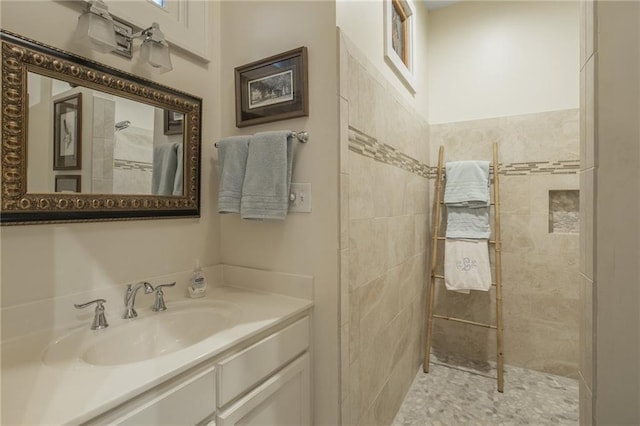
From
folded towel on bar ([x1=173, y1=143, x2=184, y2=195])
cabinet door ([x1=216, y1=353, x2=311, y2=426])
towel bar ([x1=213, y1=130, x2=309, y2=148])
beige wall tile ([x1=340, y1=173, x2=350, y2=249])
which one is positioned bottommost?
cabinet door ([x1=216, y1=353, x2=311, y2=426])

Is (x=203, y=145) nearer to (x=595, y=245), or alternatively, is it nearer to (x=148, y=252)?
(x=148, y=252)

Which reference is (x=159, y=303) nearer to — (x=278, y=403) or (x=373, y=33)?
(x=278, y=403)

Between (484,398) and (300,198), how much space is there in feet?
5.97

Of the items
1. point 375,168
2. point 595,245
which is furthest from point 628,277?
point 375,168

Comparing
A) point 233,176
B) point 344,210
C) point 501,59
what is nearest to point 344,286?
point 344,210

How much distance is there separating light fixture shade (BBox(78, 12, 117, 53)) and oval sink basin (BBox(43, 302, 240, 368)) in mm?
912

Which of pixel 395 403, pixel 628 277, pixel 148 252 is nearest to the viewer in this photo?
pixel 628 277

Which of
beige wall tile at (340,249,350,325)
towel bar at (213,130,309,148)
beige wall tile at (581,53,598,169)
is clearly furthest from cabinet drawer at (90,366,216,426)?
beige wall tile at (581,53,598,169)

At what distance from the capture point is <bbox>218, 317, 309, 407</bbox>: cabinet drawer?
87cm

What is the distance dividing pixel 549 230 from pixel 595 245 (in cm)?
179

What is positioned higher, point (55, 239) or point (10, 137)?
point (10, 137)

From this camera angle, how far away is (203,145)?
1.44 m

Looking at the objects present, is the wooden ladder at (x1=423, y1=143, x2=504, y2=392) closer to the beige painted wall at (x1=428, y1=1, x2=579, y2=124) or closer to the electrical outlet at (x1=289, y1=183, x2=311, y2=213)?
the beige painted wall at (x1=428, y1=1, x2=579, y2=124)

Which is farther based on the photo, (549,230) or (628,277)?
(549,230)
